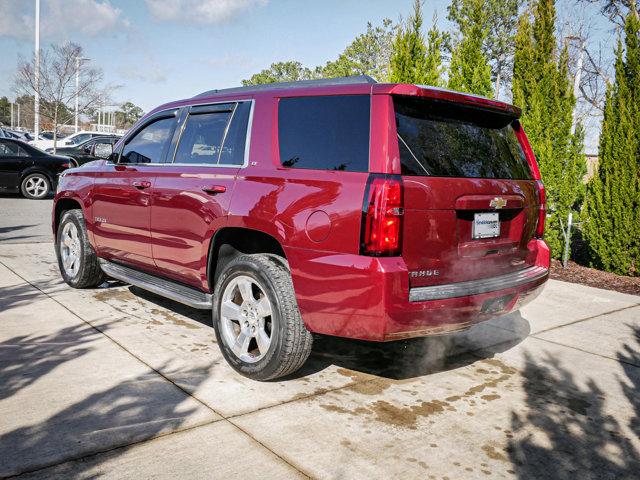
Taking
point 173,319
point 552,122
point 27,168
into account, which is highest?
point 552,122

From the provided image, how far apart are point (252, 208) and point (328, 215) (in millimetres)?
660

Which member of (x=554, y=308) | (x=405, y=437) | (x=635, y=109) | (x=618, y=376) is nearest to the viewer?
(x=405, y=437)

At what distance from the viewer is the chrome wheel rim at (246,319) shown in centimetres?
368

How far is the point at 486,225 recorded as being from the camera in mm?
3529

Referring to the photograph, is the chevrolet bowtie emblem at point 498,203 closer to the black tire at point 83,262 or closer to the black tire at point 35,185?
the black tire at point 83,262

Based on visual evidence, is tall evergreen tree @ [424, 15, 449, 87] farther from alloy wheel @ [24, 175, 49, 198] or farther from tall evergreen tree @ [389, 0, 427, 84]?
alloy wheel @ [24, 175, 49, 198]

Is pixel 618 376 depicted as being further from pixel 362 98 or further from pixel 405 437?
pixel 362 98

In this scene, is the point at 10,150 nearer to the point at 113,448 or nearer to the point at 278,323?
the point at 278,323

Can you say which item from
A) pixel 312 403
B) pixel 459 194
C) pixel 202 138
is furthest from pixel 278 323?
pixel 202 138

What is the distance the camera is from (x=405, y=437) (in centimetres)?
305

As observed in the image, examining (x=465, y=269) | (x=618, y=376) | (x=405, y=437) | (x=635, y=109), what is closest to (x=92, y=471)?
(x=405, y=437)

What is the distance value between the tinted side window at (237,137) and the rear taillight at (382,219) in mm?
1245

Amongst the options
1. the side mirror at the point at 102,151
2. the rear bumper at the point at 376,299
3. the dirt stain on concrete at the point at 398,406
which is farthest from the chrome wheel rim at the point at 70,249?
the rear bumper at the point at 376,299

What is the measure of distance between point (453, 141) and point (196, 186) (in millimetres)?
1856
